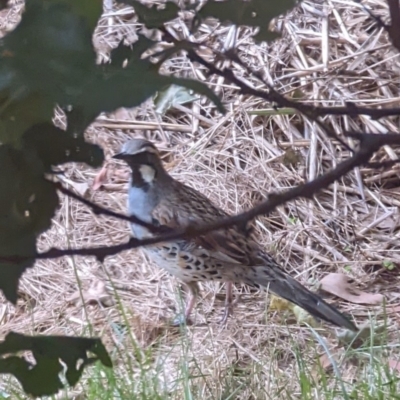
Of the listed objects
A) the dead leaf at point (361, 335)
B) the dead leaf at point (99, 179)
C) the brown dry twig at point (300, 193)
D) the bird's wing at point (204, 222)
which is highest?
the brown dry twig at point (300, 193)

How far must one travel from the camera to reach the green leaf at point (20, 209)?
3.51 feet

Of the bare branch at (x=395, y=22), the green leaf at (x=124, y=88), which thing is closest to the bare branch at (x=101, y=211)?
the green leaf at (x=124, y=88)

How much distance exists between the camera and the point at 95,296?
141 inches

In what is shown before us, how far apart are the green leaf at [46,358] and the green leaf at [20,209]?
0.08m

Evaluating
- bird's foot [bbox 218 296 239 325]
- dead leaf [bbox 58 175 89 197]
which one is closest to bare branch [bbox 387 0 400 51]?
bird's foot [bbox 218 296 239 325]

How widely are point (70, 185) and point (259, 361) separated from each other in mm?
1560

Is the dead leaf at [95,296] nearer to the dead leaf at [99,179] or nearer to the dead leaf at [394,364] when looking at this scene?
the dead leaf at [99,179]

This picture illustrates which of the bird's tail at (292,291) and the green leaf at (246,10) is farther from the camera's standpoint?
the bird's tail at (292,291)

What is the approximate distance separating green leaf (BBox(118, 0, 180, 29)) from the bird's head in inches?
92.9

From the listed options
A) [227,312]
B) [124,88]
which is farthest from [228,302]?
[124,88]

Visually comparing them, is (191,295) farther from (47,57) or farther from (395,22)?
(47,57)

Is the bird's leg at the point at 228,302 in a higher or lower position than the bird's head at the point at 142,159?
lower

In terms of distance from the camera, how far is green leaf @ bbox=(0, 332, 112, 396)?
1180 millimetres

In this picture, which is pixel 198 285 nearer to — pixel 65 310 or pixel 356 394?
pixel 65 310
